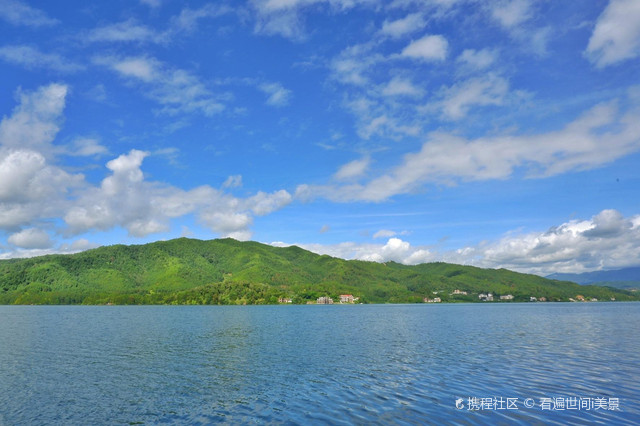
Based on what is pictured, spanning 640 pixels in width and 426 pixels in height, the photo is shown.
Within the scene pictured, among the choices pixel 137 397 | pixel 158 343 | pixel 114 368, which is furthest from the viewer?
pixel 158 343

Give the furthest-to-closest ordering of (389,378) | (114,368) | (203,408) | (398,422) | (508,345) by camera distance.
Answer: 1. (508,345)
2. (114,368)
3. (389,378)
4. (203,408)
5. (398,422)

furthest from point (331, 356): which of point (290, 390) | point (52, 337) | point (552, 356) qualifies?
point (52, 337)

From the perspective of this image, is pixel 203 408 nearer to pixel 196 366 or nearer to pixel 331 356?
pixel 196 366

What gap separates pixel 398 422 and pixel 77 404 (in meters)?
30.6

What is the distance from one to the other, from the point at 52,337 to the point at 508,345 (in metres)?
105

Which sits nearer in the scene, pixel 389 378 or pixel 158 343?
pixel 389 378

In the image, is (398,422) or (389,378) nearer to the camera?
(398,422)

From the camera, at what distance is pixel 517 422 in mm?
30297

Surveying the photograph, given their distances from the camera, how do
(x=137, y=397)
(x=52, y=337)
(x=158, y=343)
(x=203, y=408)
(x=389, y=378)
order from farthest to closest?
1. (x=52, y=337)
2. (x=158, y=343)
3. (x=389, y=378)
4. (x=137, y=397)
5. (x=203, y=408)

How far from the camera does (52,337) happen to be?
93688 millimetres

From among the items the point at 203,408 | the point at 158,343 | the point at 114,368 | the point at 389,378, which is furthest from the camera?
the point at 158,343

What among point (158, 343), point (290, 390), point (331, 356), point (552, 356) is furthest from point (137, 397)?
point (552, 356)

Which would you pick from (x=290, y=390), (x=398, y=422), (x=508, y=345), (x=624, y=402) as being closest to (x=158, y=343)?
(x=290, y=390)

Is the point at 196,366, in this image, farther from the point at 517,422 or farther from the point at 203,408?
the point at 517,422
